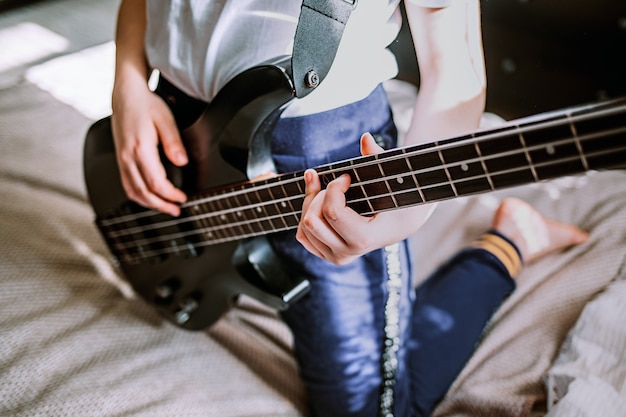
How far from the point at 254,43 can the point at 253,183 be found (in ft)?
0.50

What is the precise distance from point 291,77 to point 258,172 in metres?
0.13

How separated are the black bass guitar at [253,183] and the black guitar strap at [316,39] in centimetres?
2

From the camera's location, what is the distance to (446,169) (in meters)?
0.43

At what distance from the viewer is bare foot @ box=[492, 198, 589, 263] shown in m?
0.84

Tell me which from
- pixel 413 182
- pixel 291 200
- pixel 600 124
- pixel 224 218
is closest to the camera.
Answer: pixel 600 124

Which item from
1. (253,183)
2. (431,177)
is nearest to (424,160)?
(431,177)

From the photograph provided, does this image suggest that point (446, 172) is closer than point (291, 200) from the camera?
Yes

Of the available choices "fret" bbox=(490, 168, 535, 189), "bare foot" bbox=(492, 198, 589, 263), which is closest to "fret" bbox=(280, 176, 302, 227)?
"fret" bbox=(490, 168, 535, 189)

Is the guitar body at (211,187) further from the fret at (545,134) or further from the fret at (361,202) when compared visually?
the fret at (545,134)

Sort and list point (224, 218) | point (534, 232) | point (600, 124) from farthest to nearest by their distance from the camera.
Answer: point (534, 232), point (224, 218), point (600, 124)

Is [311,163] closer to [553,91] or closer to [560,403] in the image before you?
[553,91]

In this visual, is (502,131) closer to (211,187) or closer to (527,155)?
(527,155)

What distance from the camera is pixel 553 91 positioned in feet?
1.56

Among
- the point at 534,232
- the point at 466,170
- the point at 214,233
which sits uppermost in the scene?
the point at 466,170
